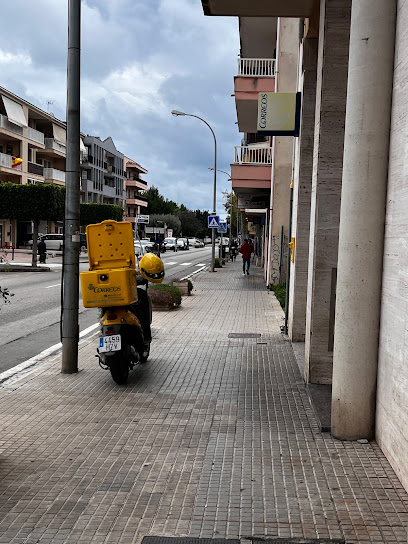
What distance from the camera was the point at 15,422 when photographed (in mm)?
5949

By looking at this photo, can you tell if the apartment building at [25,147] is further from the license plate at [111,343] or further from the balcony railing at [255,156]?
the license plate at [111,343]

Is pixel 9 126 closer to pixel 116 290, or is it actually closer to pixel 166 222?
pixel 116 290

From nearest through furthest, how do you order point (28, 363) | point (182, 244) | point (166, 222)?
point (28, 363), point (182, 244), point (166, 222)

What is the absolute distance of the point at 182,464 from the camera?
486 centimetres

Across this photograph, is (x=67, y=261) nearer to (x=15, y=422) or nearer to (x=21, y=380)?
(x=21, y=380)

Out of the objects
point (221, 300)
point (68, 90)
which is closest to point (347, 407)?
point (68, 90)

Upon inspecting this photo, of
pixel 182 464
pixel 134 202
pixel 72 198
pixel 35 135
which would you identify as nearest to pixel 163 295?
pixel 72 198

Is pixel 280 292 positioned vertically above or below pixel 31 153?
below

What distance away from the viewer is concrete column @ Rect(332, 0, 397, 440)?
515cm

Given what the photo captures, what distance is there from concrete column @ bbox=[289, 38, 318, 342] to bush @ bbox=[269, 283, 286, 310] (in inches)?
209

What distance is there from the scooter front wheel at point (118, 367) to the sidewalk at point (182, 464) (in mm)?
117

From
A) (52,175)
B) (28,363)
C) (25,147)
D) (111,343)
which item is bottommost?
(28,363)

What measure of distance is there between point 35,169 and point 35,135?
3.01 metres

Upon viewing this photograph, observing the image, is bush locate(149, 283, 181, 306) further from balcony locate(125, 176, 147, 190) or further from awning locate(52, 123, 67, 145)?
balcony locate(125, 176, 147, 190)
